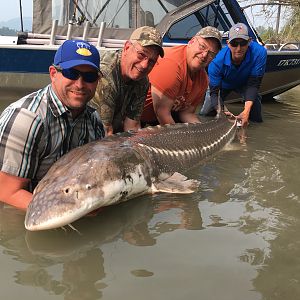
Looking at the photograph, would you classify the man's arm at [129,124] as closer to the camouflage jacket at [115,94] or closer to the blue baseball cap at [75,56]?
the camouflage jacket at [115,94]

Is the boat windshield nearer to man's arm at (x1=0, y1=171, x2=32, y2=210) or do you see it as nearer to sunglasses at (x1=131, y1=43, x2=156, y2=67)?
sunglasses at (x1=131, y1=43, x2=156, y2=67)

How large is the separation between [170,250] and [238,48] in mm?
4017

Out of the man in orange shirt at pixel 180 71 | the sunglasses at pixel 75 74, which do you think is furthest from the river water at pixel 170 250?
the man in orange shirt at pixel 180 71

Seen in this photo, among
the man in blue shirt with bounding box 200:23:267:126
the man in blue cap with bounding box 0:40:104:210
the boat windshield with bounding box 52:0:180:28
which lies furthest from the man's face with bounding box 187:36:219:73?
the boat windshield with bounding box 52:0:180:28

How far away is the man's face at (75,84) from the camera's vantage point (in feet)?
7.89

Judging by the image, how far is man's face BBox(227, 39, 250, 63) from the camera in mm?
5691

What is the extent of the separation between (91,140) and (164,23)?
4.92 m

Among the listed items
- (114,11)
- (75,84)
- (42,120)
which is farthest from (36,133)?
(114,11)

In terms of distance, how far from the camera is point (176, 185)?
3.04m

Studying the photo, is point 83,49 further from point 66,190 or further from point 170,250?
point 170,250

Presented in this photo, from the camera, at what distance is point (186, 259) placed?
2184mm

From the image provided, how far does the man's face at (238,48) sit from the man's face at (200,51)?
1.49 m

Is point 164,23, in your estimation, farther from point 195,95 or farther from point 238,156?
point 238,156

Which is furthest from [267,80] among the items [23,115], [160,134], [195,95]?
[23,115]
